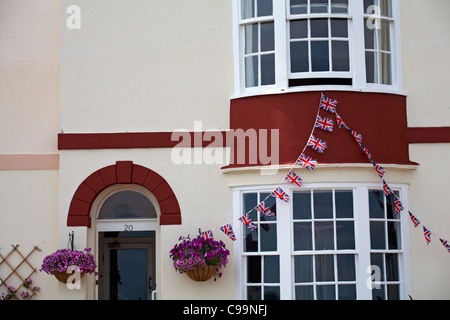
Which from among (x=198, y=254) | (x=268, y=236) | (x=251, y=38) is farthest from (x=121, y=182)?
(x=251, y=38)

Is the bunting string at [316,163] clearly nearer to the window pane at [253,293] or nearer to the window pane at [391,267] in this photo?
the window pane at [391,267]

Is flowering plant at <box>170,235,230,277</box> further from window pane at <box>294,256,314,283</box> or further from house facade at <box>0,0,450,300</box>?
window pane at <box>294,256,314,283</box>

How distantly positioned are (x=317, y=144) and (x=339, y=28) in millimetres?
1864

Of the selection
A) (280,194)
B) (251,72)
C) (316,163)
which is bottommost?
(280,194)

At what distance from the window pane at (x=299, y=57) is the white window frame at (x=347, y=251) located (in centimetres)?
179

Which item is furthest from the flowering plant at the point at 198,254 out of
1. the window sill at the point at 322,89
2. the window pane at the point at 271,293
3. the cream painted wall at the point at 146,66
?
the window sill at the point at 322,89

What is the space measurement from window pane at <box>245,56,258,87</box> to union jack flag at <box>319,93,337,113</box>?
44.0 inches

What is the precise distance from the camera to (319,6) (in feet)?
42.3

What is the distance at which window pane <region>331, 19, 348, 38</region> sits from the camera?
1289cm

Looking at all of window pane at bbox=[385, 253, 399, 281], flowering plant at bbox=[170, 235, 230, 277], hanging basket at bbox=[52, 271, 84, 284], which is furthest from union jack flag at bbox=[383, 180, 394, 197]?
hanging basket at bbox=[52, 271, 84, 284]

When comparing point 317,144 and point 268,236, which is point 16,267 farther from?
point 317,144
